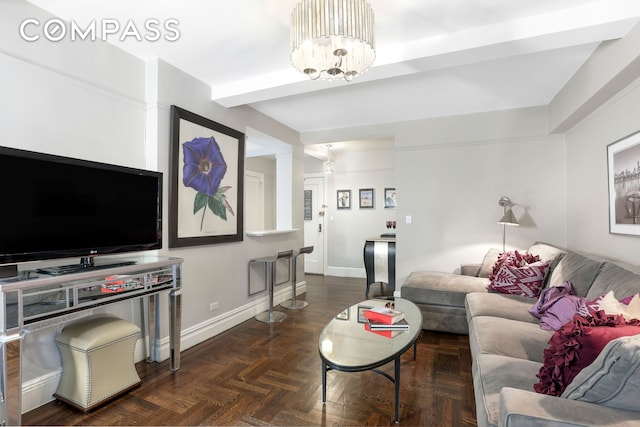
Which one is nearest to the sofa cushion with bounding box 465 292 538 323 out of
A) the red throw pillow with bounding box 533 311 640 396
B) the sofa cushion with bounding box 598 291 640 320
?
the sofa cushion with bounding box 598 291 640 320

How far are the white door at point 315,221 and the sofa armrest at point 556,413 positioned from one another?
543 centimetres

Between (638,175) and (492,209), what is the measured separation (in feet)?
5.42

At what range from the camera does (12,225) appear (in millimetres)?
1663

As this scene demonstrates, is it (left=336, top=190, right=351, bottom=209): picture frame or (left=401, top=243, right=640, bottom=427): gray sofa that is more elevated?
(left=336, top=190, right=351, bottom=209): picture frame

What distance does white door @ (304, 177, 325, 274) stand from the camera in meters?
6.46

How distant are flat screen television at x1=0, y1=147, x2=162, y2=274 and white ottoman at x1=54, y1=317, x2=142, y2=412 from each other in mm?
421

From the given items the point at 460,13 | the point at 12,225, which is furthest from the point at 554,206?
the point at 12,225

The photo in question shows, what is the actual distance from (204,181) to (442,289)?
2.53 meters

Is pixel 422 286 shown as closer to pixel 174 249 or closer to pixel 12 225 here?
pixel 174 249

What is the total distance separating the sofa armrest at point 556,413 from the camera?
948 mm

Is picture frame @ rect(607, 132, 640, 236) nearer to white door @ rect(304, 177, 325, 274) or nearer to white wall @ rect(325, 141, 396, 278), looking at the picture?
white wall @ rect(325, 141, 396, 278)

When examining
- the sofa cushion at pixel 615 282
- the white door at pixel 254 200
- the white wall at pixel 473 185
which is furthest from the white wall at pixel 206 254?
the sofa cushion at pixel 615 282

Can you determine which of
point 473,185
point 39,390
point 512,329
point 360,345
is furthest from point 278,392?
point 473,185

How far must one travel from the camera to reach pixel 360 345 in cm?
190
